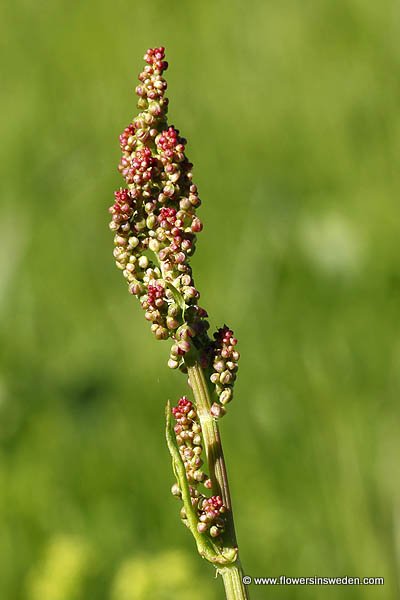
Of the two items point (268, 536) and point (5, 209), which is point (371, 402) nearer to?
point (268, 536)

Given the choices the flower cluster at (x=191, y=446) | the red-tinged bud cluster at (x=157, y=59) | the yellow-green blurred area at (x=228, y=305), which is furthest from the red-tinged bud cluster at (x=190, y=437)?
the yellow-green blurred area at (x=228, y=305)

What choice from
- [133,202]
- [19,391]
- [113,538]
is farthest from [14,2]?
[133,202]

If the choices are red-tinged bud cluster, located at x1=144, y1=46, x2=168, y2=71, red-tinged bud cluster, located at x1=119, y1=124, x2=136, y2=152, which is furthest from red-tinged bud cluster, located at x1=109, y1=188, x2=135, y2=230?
red-tinged bud cluster, located at x1=144, y1=46, x2=168, y2=71

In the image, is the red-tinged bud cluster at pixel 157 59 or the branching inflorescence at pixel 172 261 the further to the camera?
the red-tinged bud cluster at pixel 157 59

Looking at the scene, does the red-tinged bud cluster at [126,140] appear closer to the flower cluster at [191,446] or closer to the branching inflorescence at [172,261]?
the branching inflorescence at [172,261]

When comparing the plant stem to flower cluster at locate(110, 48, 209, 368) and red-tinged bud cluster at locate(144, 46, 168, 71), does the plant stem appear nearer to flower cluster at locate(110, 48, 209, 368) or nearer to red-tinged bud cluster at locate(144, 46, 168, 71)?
flower cluster at locate(110, 48, 209, 368)

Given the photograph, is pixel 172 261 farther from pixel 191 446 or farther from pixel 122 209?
pixel 191 446

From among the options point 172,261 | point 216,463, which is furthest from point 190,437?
point 172,261
